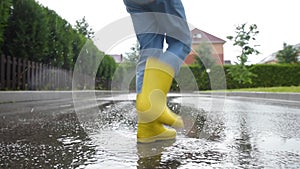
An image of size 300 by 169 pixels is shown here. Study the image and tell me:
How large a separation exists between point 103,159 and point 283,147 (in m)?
1.07

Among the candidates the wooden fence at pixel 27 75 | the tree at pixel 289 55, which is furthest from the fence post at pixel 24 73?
the tree at pixel 289 55

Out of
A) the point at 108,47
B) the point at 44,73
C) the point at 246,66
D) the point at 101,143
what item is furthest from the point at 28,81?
the point at 246,66

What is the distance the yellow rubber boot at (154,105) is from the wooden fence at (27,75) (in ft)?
21.0

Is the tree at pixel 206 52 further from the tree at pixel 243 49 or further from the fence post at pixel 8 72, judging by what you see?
the tree at pixel 243 49

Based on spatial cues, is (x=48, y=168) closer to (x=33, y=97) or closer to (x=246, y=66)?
(x=33, y=97)

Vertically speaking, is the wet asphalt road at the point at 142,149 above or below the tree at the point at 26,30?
below

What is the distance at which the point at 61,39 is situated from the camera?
11.4 m

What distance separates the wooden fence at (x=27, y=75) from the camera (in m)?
7.93

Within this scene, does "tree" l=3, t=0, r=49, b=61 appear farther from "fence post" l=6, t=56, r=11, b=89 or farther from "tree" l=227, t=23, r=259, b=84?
"tree" l=227, t=23, r=259, b=84

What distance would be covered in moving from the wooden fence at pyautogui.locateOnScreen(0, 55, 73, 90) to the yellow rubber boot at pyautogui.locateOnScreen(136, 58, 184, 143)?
21.0 feet

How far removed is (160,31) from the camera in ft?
7.57

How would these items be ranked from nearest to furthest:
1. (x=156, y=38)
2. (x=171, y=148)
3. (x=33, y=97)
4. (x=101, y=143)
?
(x=171, y=148) < (x=101, y=143) < (x=156, y=38) < (x=33, y=97)

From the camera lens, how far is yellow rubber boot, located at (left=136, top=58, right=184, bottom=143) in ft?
6.75

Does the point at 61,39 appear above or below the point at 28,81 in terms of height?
above
